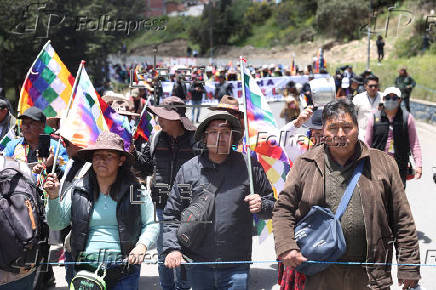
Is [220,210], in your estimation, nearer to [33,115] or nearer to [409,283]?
[409,283]

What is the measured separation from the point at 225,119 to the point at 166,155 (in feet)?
4.11

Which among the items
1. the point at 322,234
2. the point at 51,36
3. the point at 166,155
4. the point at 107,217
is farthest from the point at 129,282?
the point at 51,36

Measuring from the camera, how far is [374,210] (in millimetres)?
3088

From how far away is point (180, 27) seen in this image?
66562 mm

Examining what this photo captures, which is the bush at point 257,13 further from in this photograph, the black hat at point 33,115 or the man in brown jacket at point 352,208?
the man in brown jacket at point 352,208

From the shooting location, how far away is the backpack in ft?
10.8

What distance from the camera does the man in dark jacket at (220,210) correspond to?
3629 millimetres

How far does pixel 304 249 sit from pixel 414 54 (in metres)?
32.2

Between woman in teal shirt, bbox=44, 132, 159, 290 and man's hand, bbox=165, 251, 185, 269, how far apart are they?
0.15 m

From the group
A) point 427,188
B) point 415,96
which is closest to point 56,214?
point 427,188

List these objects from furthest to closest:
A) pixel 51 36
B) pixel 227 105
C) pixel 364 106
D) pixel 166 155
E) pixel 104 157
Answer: pixel 51 36
pixel 364 106
pixel 166 155
pixel 227 105
pixel 104 157

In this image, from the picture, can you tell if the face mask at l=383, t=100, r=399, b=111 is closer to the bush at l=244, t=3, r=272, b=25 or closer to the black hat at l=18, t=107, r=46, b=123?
the black hat at l=18, t=107, r=46, b=123

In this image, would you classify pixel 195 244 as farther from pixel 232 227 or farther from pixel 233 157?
pixel 233 157

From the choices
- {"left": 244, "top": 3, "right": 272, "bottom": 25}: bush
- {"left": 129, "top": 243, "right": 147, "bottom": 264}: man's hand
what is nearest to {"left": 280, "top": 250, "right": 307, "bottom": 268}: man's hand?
{"left": 129, "top": 243, "right": 147, "bottom": 264}: man's hand
